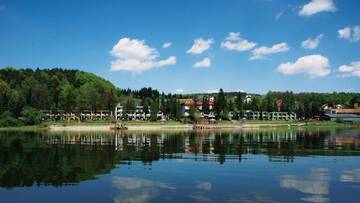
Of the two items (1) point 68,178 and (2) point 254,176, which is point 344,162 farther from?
(1) point 68,178

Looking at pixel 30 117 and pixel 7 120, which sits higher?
pixel 30 117

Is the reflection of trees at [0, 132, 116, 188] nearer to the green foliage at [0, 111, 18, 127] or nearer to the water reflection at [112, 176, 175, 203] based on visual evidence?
the water reflection at [112, 176, 175, 203]

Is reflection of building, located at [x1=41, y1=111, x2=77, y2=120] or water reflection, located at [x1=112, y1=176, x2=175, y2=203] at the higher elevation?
reflection of building, located at [x1=41, y1=111, x2=77, y2=120]

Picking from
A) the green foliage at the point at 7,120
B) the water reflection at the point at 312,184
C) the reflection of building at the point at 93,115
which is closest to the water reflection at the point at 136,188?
the water reflection at the point at 312,184

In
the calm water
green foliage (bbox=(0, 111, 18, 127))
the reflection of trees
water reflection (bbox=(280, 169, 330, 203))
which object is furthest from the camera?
green foliage (bbox=(0, 111, 18, 127))

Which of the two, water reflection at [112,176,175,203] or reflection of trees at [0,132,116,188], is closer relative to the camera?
water reflection at [112,176,175,203]

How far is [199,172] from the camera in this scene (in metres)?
37.8

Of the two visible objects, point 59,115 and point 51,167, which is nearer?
point 51,167

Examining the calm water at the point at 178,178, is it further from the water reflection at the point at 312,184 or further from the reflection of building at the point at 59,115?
the reflection of building at the point at 59,115

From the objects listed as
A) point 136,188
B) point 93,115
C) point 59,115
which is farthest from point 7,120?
point 136,188

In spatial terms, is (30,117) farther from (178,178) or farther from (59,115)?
(178,178)

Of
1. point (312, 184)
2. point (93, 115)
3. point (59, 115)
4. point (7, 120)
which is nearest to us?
point (312, 184)

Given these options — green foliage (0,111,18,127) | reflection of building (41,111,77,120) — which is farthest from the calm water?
reflection of building (41,111,77,120)

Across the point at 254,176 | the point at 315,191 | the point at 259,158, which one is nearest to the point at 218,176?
the point at 254,176
